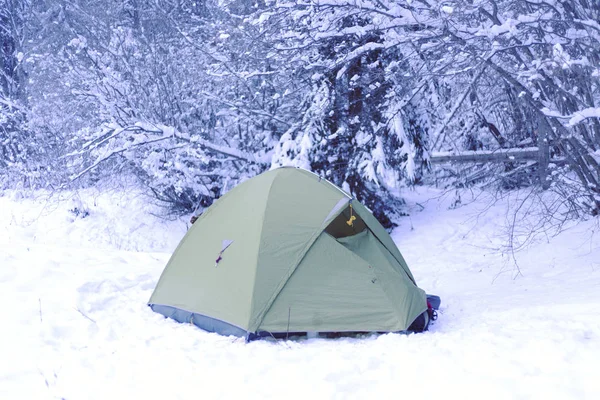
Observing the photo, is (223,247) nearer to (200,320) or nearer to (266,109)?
(200,320)

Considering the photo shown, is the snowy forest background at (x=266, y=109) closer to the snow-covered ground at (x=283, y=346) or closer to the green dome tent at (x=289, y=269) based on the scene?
the snow-covered ground at (x=283, y=346)

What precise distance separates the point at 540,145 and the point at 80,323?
656 centimetres

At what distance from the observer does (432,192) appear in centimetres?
1362

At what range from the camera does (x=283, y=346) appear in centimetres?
439

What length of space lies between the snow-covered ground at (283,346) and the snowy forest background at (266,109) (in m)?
2.20

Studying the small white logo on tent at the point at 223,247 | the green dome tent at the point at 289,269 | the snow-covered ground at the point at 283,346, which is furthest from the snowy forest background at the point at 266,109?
the small white logo on tent at the point at 223,247

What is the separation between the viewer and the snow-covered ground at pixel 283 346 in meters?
3.33

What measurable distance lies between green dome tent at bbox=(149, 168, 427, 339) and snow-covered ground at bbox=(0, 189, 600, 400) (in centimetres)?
21

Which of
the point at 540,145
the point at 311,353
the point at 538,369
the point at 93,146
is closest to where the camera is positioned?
the point at 538,369

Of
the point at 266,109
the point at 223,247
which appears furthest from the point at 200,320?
the point at 266,109

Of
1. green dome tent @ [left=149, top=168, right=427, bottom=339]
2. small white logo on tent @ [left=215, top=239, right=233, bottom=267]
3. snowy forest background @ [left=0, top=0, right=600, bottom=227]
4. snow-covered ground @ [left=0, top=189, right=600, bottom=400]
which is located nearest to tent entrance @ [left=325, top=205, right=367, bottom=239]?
green dome tent @ [left=149, top=168, right=427, bottom=339]

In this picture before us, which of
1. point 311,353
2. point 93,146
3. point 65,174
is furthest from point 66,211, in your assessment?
point 311,353

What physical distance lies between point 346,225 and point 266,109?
21.6 feet

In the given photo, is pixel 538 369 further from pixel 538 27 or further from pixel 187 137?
pixel 187 137
